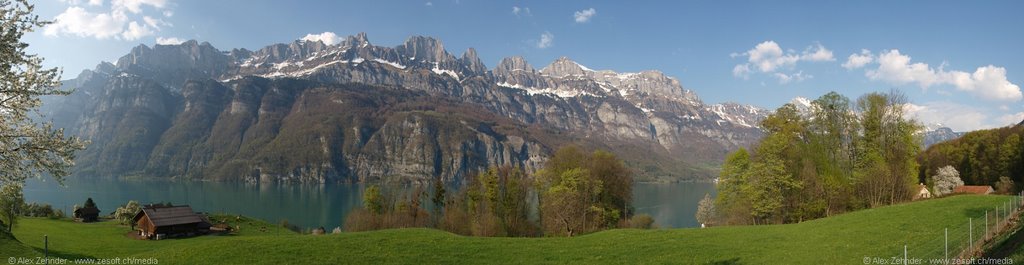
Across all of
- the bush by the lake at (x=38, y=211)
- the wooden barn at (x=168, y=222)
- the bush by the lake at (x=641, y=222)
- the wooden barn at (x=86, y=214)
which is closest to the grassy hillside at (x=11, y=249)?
the wooden barn at (x=168, y=222)

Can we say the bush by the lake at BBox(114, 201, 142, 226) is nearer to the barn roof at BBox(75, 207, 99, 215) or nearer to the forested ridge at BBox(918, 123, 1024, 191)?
the barn roof at BBox(75, 207, 99, 215)

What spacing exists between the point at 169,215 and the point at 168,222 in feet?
4.64

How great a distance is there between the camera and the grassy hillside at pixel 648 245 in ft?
75.7

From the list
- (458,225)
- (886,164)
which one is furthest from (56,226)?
(886,164)

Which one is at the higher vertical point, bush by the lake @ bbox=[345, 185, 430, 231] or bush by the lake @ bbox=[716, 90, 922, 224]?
bush by the lake @ bbox=[716, 90, 922, 224]

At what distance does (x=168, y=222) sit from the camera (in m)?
57.9

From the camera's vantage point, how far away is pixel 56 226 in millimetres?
57781

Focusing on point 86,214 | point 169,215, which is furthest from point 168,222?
point 86,214

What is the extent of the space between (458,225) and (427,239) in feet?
111

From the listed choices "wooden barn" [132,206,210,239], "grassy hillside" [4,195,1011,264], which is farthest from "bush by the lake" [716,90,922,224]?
"wooden barn" [132,206,210,239]

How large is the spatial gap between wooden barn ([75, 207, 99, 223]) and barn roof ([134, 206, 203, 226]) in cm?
1920

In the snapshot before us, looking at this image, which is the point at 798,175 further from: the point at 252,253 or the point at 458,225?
the point at 252,253

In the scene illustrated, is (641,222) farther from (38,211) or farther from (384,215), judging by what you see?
(38,211)

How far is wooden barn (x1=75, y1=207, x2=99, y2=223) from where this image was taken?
233ft
